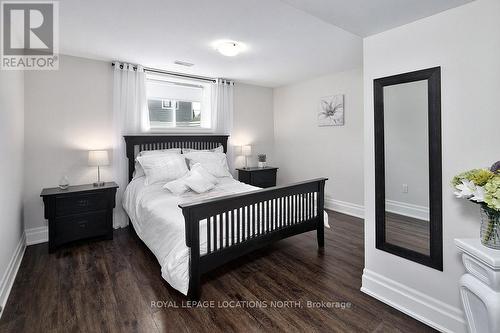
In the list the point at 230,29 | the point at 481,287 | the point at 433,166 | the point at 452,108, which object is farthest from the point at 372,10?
the point at 481,287

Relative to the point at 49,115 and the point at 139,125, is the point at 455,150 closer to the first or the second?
the point at 139,125

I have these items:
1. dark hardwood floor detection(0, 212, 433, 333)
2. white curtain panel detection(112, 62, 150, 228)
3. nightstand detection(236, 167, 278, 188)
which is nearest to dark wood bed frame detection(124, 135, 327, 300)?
dark hardwood floor detection(0, 212, 433, 333)

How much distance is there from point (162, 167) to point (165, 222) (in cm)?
138

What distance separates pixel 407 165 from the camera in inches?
79.1

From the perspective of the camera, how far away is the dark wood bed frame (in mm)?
2082

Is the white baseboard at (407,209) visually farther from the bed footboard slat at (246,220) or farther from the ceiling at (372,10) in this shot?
the ceiling at (372,10)

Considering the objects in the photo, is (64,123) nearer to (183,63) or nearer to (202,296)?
(183,63)

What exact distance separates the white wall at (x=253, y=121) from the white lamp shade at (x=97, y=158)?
2.34 metres

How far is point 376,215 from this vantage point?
2127 millimetres

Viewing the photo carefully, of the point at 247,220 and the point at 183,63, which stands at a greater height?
the point at 183,63

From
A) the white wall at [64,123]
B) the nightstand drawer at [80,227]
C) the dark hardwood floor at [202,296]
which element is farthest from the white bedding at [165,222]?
the white wall at [64,123]

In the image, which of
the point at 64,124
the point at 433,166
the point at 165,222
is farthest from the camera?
the point at 64,124

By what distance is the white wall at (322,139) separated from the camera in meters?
4.27

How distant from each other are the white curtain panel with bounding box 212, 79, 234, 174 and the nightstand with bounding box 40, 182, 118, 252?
2.16 metres
